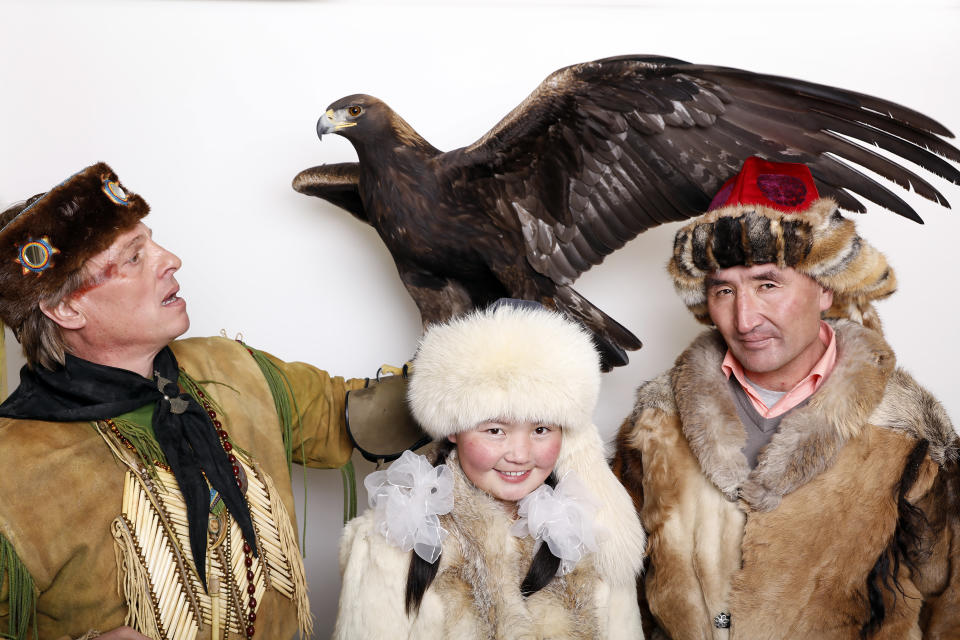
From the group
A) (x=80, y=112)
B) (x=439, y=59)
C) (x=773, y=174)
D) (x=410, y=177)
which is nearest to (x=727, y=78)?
(x=773, y=174)

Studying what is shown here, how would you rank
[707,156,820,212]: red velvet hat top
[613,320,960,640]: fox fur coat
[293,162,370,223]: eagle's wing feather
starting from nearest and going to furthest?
[613,320,960,640]: fox fur coat, [707,156,820,212]: red velvet hat top, [293,162,370,223]: eagle's wing feather

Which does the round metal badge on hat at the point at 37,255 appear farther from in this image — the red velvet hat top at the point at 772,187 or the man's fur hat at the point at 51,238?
the red velvet hat top at the point at 772,187

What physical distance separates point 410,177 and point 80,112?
1318mm

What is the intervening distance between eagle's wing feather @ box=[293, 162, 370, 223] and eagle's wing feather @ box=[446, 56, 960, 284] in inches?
17.4

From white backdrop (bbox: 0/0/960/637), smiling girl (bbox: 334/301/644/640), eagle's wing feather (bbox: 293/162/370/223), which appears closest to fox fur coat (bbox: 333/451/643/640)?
smiling girl (bbox: 334/301/644/640)

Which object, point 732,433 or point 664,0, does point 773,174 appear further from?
point 664,0

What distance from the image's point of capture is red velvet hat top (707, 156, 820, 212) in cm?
188

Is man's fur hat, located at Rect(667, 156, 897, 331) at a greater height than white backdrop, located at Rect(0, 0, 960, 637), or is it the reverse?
white backdrop, located at Rect(0, 0, 960, 637)

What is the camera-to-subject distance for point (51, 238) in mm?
1737

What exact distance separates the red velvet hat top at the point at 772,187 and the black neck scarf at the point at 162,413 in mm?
1335

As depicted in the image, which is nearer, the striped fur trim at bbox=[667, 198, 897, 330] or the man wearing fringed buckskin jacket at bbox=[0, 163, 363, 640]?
the man wearing fringed buckskin jacket at bbox=[0, 163, 363, 640]

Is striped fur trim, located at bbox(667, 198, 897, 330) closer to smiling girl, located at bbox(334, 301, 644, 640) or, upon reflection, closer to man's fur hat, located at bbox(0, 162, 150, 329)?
smiling girl, located at bbox(334, 301, 644, 640)

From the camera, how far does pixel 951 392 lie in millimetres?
2871

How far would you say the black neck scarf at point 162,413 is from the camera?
1.77 m
